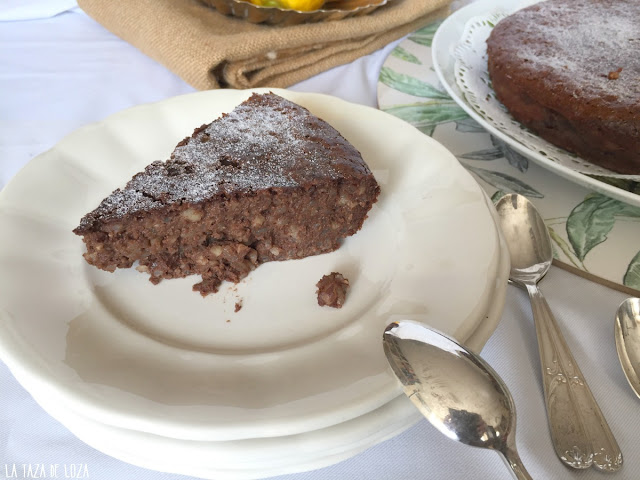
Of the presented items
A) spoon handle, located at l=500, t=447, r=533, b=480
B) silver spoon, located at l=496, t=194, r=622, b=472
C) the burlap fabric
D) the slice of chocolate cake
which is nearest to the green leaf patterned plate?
silver spoon, located at l=496, t=194, r=622, b=472

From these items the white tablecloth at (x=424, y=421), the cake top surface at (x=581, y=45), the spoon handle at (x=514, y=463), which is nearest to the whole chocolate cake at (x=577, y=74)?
the cake top surface at (x=581, y=45)

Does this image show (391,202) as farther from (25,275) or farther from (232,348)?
(25,275)

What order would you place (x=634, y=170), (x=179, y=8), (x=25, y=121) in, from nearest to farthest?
(x=634, y=170), (x=25, y=121), (x=179, y=8)

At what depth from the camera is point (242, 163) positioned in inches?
66.7

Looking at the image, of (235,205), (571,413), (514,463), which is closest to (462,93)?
(235,205)

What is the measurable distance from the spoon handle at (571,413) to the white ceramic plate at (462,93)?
21.6 inches

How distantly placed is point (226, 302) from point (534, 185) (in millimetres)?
1259

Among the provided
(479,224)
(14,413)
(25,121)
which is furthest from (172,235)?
(25,121)

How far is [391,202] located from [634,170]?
89 cm

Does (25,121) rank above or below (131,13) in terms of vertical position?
below

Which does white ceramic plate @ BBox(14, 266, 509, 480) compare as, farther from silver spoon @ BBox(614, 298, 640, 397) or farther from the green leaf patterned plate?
the green leaf patterned plate

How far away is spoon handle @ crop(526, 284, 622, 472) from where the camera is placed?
1.11m

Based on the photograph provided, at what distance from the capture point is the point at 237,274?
63.9 inches

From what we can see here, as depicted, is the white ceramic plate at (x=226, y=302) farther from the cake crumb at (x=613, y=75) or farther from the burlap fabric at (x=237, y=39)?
the cake crumb at (x=613, y=75)
